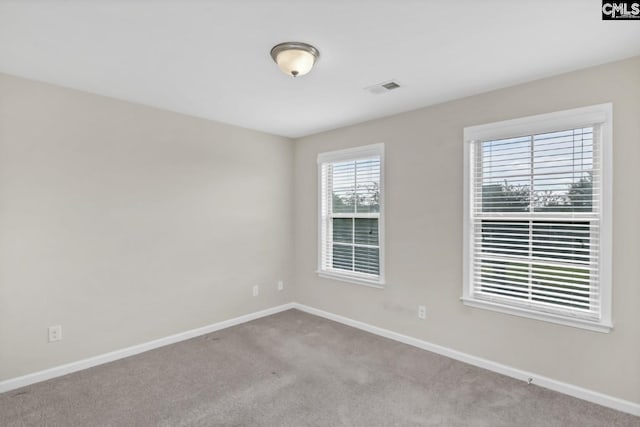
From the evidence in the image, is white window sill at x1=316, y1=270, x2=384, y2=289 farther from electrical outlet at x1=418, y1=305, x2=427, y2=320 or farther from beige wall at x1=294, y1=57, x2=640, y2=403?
electrical outlet at x1=418, y1=305, x2=427, y2=320

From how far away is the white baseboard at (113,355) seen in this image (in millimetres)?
2584

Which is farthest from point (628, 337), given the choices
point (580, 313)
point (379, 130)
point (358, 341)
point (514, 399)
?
point (379, 130)

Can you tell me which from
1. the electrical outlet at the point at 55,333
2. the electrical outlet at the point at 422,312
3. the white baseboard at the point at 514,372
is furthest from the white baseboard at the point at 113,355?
the electrical outlet at the point at 422,312

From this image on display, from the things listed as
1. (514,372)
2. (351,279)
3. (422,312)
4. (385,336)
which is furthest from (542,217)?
(351,279)

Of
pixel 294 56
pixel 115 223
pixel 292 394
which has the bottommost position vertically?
pixel 292 394

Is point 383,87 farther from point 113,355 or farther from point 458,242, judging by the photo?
point 113,355

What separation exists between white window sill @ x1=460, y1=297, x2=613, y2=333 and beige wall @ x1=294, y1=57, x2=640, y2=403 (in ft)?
0.16

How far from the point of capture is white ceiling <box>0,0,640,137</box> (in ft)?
5.78

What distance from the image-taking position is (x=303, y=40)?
205cm

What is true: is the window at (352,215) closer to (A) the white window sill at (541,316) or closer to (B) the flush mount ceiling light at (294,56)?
(A) the white window sill at (541,316)

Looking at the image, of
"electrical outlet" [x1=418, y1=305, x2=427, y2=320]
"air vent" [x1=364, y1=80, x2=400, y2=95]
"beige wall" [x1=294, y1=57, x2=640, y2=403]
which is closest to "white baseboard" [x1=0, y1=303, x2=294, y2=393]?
"beige wall" [x1=294, y1=57, x2=640, y2=403]

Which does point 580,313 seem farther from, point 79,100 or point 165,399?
point 79,100

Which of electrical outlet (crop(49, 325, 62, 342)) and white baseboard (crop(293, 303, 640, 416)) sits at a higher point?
electrical outlet (crop(49, 325, 62, 342))

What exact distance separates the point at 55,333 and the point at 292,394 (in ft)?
6.75
